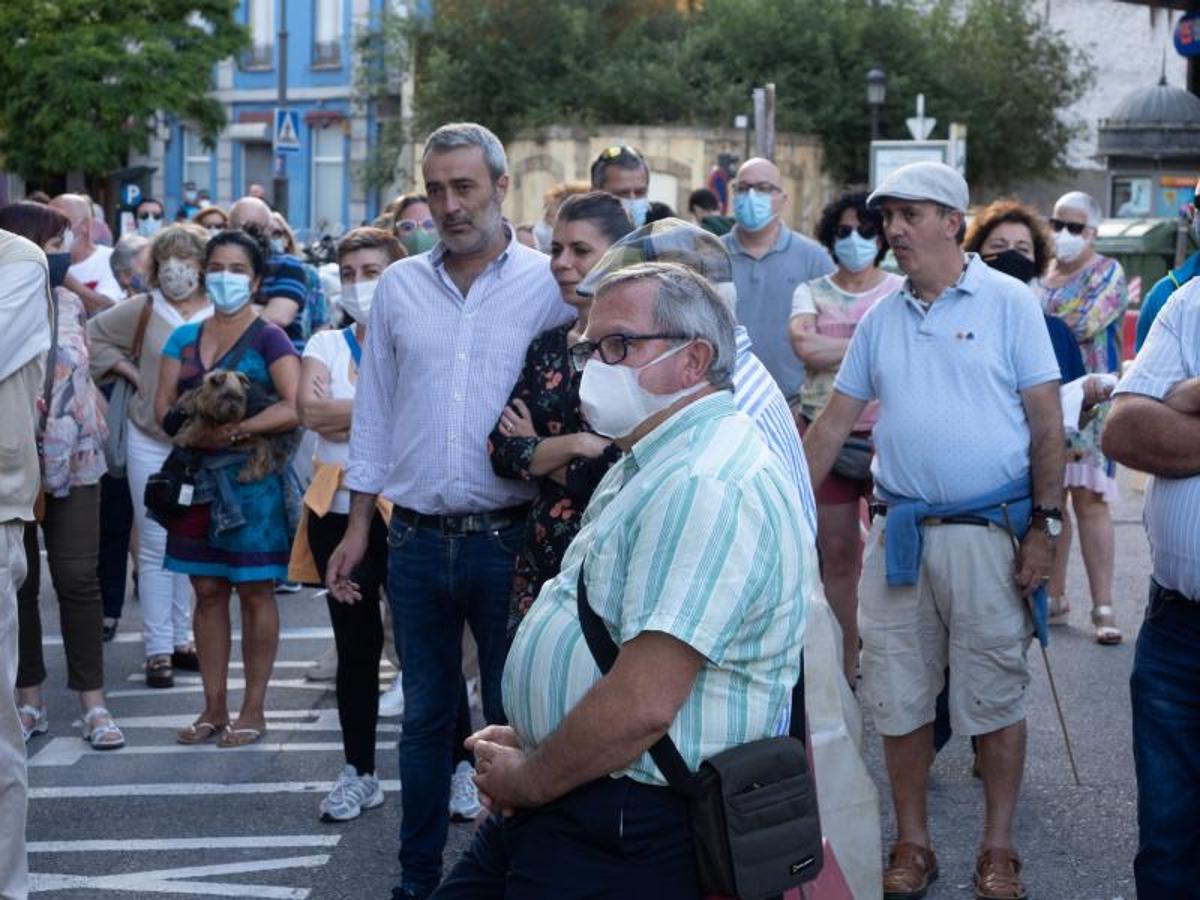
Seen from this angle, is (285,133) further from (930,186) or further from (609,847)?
(609,847)

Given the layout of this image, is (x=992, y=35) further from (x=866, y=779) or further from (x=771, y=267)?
(x=866, y=779)

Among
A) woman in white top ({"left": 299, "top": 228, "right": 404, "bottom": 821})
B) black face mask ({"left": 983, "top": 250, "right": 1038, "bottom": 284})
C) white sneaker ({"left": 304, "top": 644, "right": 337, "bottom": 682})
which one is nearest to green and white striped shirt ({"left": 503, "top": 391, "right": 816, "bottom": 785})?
woman in white top ({"left": 299, "top": 228, "right": 404, "bottom": 821})

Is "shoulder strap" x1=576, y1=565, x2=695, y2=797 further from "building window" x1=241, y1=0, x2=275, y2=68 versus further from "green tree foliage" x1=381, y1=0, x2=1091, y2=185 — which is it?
"building window" x1=241, y1=0, x2=275, y2=68

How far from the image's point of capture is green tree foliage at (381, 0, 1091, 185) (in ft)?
124

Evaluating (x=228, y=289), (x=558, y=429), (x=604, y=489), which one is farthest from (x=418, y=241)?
(x=604, y=489)

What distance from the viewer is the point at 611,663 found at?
327 cm

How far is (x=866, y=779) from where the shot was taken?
4.32m

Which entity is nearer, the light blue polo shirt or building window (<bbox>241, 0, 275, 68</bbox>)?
the light blue polo shirt

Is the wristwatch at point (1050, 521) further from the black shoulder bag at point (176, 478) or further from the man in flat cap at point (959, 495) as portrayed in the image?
the black shoulder bag at point (176, 478)

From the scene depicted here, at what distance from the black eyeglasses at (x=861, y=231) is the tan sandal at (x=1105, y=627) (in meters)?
2.50

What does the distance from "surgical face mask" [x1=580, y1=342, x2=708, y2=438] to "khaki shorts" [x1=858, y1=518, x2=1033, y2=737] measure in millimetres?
2389

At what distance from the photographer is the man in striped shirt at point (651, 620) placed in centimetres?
316

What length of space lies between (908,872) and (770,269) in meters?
3.49

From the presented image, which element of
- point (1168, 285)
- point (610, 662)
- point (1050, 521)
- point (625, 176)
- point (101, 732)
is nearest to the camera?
point (610, 662)
